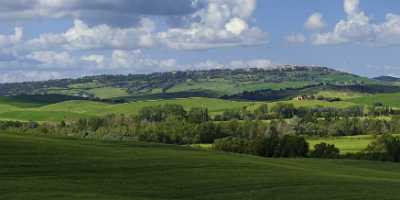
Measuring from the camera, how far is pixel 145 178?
53812mm

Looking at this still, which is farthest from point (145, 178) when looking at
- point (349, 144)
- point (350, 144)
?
point (350, 144)

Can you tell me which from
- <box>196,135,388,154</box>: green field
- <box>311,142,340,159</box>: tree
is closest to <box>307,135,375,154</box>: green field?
<box>196,135,388,154</box>: green field

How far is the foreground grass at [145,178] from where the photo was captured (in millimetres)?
45219

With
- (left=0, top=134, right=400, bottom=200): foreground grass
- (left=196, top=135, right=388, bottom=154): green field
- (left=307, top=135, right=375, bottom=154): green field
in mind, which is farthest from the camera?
(left=307, top=135, right=375, bottom=154): green field

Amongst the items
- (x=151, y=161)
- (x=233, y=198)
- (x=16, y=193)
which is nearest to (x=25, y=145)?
(x=151, y=161)

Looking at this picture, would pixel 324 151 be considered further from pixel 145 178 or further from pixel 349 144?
pixel 145 178

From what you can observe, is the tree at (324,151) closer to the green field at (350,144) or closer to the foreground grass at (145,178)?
the green field at (350,144)

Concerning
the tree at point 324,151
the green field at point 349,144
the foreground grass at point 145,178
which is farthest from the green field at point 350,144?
the foreground grass at point 145,178

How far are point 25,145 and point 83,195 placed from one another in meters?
26.8

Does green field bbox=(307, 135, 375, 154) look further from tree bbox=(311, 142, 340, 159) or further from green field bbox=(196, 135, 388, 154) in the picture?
tree bbox=(311, 142, 340, 159)

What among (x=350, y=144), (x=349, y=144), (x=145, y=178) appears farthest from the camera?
(x=350, y=144)

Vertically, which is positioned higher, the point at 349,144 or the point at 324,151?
the point at 349,144

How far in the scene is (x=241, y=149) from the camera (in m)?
129

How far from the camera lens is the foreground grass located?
1780 inches
